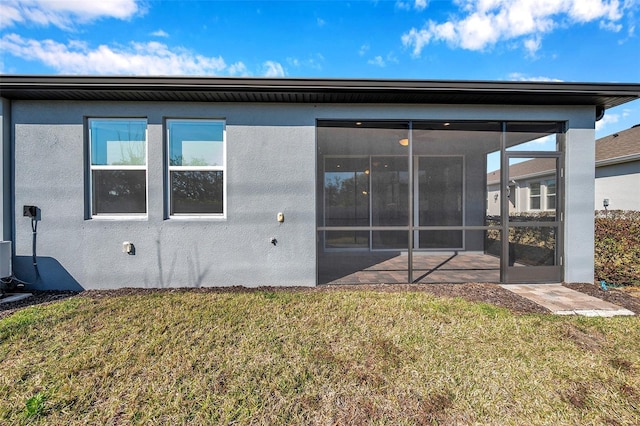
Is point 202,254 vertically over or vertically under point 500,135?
under

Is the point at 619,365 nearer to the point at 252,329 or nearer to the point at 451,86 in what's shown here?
the point at 252,329

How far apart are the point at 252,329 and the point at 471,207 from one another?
617cm

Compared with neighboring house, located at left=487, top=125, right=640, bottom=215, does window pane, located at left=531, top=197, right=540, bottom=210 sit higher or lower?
lower

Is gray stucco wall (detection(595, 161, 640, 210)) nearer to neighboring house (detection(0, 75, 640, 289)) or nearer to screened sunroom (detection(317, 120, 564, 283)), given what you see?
screened sunroom (detection(317, 120, 564, 283))

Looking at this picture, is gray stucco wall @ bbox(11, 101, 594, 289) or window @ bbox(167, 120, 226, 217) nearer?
gray stucco wall @ bbox(11, 101, 594, 289)

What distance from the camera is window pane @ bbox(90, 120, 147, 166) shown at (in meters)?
4.30

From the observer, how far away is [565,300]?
3809 mm

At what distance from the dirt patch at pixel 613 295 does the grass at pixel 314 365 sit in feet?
2.39

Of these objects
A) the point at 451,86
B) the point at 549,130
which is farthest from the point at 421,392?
the point at 549,130

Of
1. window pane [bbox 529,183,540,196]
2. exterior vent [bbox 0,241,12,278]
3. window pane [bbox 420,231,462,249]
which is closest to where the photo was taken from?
exterior vent [bbox 0,241,12,278]

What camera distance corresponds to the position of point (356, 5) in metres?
6.32

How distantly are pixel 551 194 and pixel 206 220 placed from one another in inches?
240

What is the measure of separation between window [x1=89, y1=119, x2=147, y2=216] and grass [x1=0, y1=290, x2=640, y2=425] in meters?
1.69

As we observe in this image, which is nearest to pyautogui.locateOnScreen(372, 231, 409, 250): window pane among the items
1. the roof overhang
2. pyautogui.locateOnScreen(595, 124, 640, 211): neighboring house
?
the roof overhang
